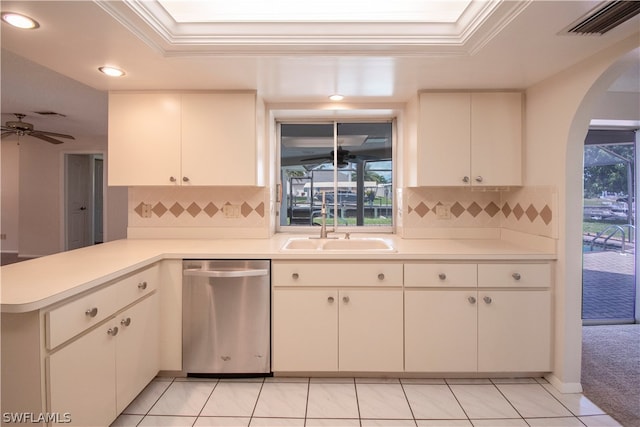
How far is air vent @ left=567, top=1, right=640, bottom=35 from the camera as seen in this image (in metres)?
1.41

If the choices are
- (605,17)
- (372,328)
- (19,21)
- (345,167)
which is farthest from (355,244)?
(19,21)

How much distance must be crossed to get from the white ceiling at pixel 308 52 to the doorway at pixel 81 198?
520 centimetres

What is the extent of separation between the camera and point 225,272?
6.99ft

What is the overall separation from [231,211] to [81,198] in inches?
228

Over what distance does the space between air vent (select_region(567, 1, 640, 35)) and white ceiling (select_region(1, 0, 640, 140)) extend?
5cm

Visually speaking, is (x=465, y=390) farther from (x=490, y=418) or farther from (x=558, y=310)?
(x=558, y=310)

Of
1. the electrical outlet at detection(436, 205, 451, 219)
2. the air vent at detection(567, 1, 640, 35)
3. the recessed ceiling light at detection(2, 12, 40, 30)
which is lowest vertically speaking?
the electrical outlet at detection(436, 205, 451, 219)

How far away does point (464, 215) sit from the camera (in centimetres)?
281

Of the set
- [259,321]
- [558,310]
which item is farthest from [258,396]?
[558,310]

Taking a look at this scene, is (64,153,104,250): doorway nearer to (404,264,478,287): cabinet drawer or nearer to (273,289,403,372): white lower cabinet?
(273,289,403,372): white lower cabinet

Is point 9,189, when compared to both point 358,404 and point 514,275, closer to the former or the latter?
point 358,404

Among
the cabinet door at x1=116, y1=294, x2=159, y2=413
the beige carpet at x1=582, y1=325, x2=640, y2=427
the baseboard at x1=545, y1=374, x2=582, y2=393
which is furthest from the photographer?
the baseboard at x1=545, y1=374, x2=582, y2=393

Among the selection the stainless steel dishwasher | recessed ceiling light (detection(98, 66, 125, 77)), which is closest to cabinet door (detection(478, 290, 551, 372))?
the stainless steel dishwasher

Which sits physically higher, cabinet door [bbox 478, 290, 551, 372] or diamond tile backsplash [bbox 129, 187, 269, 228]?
diamond tile backsplash [bbox 129, 187, 269, 228]
